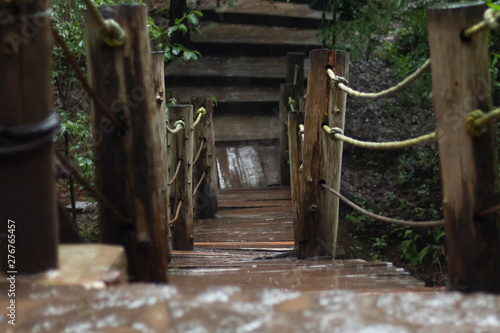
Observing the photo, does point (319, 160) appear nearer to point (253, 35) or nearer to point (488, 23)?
point (488, 23)

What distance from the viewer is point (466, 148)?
165cm

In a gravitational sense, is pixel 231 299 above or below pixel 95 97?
below

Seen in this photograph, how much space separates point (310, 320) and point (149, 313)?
36 cm

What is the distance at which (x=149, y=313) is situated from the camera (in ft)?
4.07

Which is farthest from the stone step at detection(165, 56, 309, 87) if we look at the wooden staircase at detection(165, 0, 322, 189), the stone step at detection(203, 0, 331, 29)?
the stone step at detection(203, 0, 331, 29)

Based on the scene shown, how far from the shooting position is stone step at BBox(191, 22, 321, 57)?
328 inches

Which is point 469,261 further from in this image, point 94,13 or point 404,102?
point 404,102

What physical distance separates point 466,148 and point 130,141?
1.01 metres

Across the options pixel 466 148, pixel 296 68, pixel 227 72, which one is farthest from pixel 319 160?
pixel 227 72

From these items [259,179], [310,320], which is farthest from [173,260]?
[259,179]

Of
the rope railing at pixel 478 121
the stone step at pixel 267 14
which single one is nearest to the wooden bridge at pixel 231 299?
the rope railing at pixel 478 121

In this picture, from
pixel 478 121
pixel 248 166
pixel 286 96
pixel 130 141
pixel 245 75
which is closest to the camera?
pixel 478 121

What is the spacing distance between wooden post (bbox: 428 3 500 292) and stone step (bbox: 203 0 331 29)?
7.19 meters

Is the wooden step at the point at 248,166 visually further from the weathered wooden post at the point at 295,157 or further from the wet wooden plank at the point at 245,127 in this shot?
the weathered wooden post at the point at 295,157
